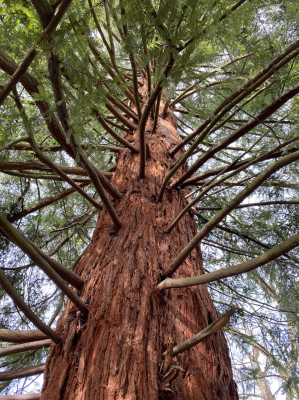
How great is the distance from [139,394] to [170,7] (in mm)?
1510

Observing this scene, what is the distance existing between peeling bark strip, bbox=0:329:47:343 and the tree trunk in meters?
0.13

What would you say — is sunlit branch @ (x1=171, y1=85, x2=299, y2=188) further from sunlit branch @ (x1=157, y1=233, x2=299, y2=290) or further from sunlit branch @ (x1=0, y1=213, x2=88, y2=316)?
sunlit branch @ (x1=0, y1=213, x2=88, y2=316)

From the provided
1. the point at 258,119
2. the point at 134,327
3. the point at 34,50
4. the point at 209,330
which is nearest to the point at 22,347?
the point at 134,327

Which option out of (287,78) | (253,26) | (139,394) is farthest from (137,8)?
(139,394)

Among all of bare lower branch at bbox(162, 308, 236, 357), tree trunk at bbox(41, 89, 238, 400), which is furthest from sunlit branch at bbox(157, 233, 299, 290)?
tree trunk at bbox(41, 89, 238, 400)

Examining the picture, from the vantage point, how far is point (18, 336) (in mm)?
1303

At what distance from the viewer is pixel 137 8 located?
121 cm

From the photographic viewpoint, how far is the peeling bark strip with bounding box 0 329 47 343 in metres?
1.24

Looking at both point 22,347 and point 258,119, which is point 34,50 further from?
point 22,347

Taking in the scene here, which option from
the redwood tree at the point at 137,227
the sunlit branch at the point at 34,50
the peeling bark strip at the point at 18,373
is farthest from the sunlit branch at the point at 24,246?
the peeling bark strip at the point at 18,373

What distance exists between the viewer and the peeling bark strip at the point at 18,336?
124 centimetres

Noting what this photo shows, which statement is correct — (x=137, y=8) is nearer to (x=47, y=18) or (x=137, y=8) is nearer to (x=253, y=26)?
(x=47, y=18)

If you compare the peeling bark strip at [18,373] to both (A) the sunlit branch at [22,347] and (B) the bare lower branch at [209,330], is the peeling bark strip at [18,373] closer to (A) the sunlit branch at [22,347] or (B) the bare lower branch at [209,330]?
(A) the sunlit branch at [22,347]

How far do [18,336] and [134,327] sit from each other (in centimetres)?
56
